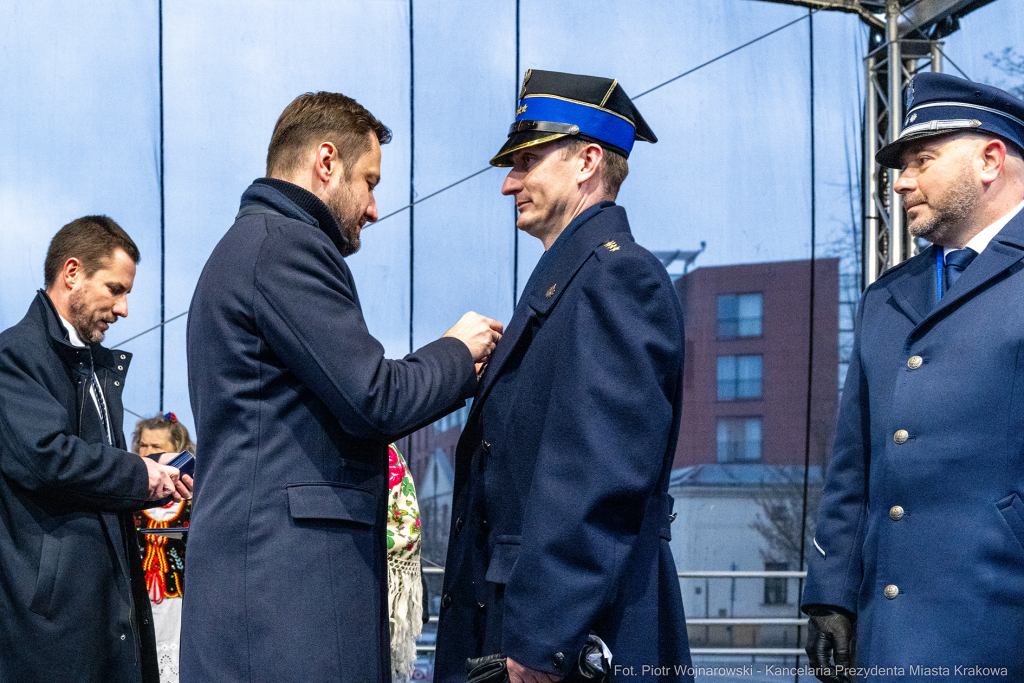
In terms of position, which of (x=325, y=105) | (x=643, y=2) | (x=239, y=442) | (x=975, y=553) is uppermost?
(x=643, y=2)

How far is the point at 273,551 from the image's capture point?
131 cm

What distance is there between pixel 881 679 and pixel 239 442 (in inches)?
40.5

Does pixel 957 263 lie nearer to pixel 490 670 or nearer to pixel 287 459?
pixel 490 670

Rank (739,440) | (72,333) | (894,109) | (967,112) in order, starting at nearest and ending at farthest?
(967,112) < (72,333) < (894,109) < (739,440)

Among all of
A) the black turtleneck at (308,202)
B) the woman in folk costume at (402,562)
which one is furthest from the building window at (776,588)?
the black turtleneck at (308,202)

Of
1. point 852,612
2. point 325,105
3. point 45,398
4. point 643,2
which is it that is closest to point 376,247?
point 643,2

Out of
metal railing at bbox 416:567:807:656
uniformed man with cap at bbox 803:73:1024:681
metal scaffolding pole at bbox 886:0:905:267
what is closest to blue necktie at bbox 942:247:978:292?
uniformed man with cap at bbox 803:73:1024:681

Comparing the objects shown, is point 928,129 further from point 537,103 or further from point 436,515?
point 436,515

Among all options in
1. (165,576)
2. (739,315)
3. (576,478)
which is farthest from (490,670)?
(739,315)

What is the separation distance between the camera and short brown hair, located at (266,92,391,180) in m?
1.52

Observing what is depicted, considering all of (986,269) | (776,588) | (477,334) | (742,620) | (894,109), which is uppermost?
(894,109)

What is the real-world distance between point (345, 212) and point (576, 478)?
23.3 inches

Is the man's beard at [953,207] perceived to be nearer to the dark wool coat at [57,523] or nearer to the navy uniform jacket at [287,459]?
the navy uniform jacket at [287,459]

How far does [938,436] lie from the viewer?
1.50 m
